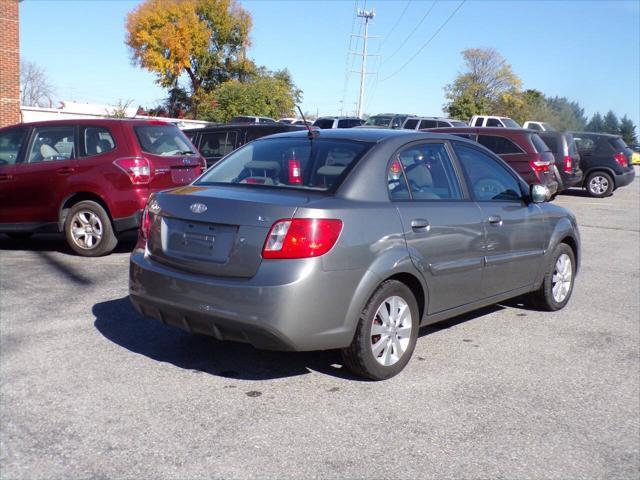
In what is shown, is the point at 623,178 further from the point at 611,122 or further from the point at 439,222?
the point at 611,122

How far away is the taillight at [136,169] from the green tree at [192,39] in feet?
145

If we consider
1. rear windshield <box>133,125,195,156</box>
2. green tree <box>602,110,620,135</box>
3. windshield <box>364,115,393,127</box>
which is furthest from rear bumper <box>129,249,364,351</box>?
green tree <box>602,110,620,135</box>

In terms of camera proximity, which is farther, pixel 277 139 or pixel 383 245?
pixel 277 139

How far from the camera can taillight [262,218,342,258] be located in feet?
14.1

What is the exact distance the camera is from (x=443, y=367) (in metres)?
5.22

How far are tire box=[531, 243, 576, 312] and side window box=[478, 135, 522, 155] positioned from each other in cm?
862

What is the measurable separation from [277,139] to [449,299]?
70.2 inches

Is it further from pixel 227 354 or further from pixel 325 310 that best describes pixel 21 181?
pixel 325 310

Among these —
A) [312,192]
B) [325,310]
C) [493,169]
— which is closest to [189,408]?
[325,310]

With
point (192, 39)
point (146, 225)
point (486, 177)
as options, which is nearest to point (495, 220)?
point (486, 177)

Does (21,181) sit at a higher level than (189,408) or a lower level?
higher

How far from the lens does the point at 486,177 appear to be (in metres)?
6.07

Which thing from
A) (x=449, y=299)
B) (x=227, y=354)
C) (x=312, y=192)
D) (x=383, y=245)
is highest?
(x=312, y=192)

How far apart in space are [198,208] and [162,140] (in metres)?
4.99
